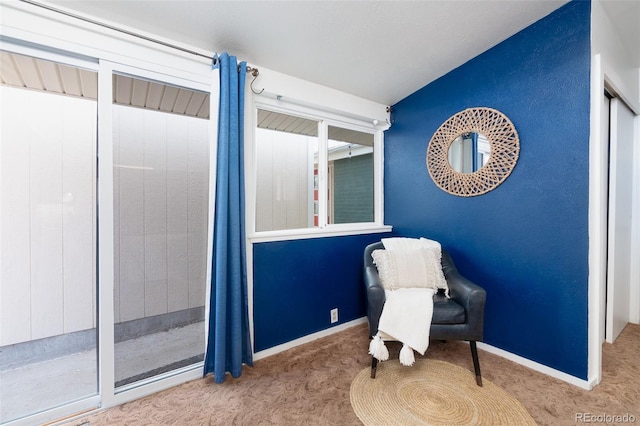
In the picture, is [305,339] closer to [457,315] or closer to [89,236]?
[457,315]

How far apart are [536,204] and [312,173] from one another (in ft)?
6.00

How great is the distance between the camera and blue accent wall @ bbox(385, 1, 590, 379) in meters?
1.70

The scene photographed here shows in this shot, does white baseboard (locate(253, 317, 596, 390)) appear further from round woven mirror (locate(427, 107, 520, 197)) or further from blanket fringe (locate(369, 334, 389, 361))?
round woven mirror (locate(427, 107, 520, 197))

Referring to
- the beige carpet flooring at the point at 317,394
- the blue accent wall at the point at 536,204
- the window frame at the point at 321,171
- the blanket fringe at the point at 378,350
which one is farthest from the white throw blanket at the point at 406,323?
the window frame at the point at 321,171

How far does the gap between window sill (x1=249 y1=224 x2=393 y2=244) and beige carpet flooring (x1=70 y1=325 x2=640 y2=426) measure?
37.6 inches

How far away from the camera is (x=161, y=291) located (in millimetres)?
1877

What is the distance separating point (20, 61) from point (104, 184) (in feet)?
2.57

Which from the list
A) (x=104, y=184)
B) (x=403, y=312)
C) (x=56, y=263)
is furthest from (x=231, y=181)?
(x=403, y=312)

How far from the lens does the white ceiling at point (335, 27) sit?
1586mm

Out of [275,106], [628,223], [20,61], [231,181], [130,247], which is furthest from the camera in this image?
[628,223]

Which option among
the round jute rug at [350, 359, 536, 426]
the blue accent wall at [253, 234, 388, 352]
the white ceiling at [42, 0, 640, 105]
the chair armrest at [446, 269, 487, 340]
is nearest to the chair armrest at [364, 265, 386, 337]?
the round jute rug at [350, 359, 536, 426]

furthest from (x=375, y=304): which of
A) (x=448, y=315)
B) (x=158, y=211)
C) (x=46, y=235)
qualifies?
(x=46, y=235)

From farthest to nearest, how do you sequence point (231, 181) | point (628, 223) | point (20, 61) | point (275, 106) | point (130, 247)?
point (628, 223)
point (275, 106)
point (231, 181)
point (130, 247)
point (20, 61)

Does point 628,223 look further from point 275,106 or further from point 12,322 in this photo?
point 12,322
